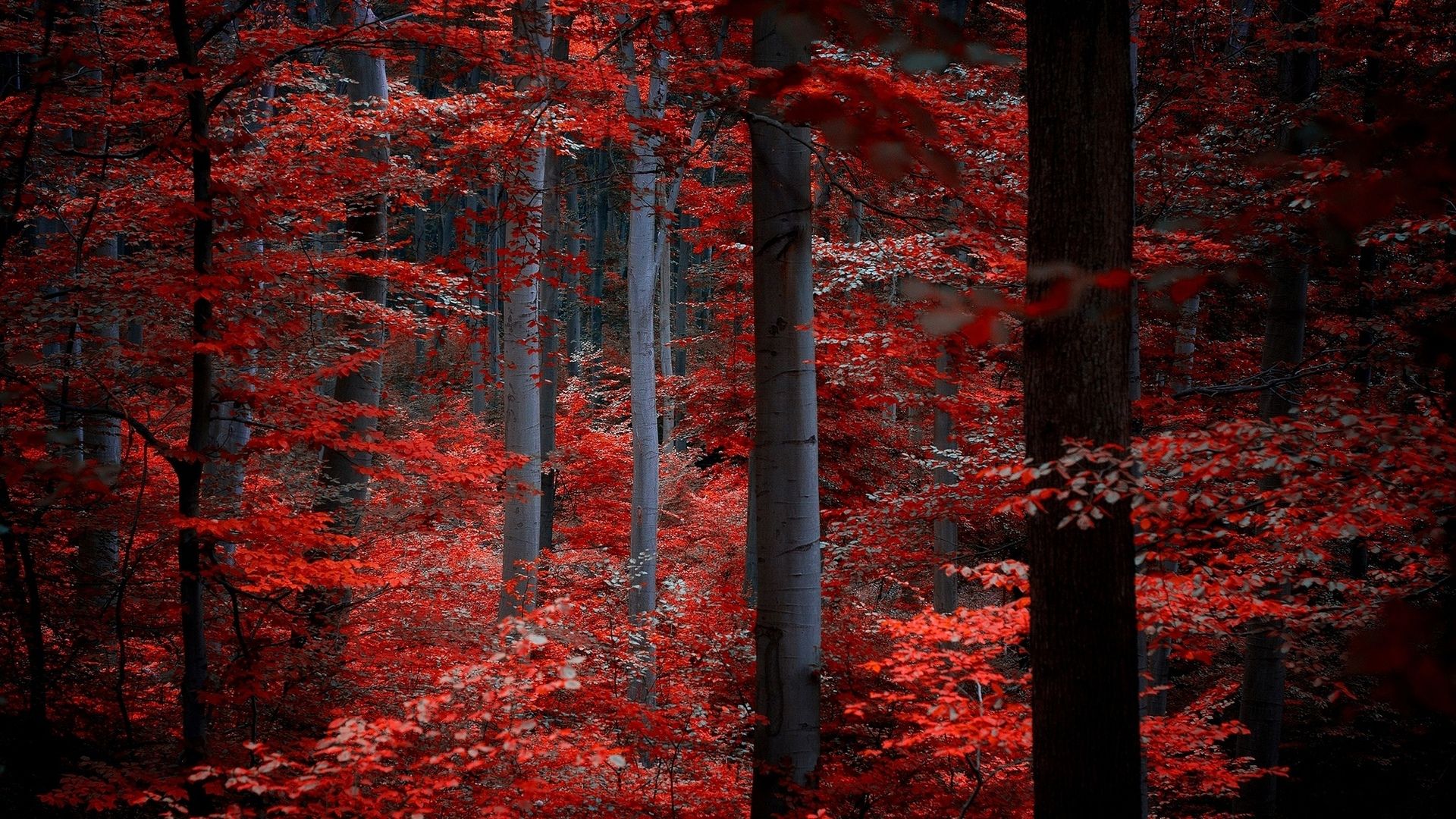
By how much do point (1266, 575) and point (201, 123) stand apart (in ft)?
21.6

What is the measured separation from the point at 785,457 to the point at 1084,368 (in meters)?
2.51

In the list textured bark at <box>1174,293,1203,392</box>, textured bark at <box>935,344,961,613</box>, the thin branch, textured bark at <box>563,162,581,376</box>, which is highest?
textured bark at <box>563,162,581,376</box>

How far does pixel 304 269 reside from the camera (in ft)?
18.3

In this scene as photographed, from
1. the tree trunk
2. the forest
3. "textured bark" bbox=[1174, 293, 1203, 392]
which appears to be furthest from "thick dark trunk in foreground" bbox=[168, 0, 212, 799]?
"textured bark" bbox=[1174, 293, 1203, 392]

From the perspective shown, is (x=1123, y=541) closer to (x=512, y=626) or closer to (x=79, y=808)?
(x=512, y=626)

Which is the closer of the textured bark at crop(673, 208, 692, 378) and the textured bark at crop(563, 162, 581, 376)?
the textured bark at crop(563, 162, 581, 376)

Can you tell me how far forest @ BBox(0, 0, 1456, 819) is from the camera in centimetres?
232

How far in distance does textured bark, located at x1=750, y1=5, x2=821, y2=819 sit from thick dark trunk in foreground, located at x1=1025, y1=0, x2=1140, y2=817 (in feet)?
7.71

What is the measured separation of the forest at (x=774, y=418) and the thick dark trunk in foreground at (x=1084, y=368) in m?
0.01

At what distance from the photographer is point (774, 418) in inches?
188

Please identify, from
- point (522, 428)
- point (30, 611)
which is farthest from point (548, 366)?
point (30, 611)

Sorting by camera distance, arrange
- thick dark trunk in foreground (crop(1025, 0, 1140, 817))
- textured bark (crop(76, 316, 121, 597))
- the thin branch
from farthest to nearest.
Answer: textured bark (crop(76, 316, 121, 597)) < the thin branch < thick dark trunk in foreground (crop(1025, 0, 1140, 817))

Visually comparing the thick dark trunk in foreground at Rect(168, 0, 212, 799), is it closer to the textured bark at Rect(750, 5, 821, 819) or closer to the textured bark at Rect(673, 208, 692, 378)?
the textured bark at Rect(750, 5, 821, 819)

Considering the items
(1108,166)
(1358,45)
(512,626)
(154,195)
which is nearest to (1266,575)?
(1108,166)
